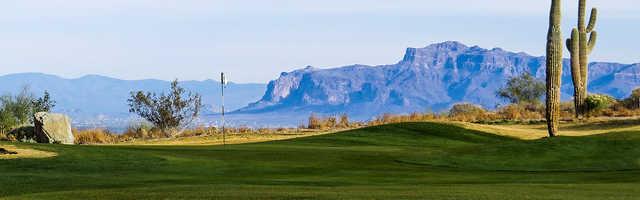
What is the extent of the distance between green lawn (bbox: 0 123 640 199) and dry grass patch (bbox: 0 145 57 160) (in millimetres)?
654

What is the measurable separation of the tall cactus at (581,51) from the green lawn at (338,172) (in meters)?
25.6

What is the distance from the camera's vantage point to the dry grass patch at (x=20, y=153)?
1259 inches

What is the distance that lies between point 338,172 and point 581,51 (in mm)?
42771

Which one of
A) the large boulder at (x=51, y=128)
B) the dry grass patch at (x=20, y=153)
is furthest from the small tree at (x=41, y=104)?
the dry grass patch at (x=20, y=153)

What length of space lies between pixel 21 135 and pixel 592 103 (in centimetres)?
3842

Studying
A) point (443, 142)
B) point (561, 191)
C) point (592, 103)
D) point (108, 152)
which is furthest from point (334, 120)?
point (561, 191)

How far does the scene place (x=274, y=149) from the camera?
133 feet

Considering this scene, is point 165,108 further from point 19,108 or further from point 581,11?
point 581,11

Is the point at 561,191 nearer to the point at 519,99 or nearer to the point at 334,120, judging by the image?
the point at 334,120

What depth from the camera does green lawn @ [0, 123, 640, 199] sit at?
69.5 feet

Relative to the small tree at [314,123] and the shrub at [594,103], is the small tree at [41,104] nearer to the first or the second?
the small tree at [314,123]

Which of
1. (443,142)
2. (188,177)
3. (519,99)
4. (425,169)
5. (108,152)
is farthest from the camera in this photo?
(519,99)

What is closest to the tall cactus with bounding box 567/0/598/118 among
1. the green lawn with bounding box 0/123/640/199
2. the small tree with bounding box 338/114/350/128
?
the small tree with bounding box 338/114/350/128

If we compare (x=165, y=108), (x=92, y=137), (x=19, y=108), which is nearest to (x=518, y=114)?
(x=165, y=108)
